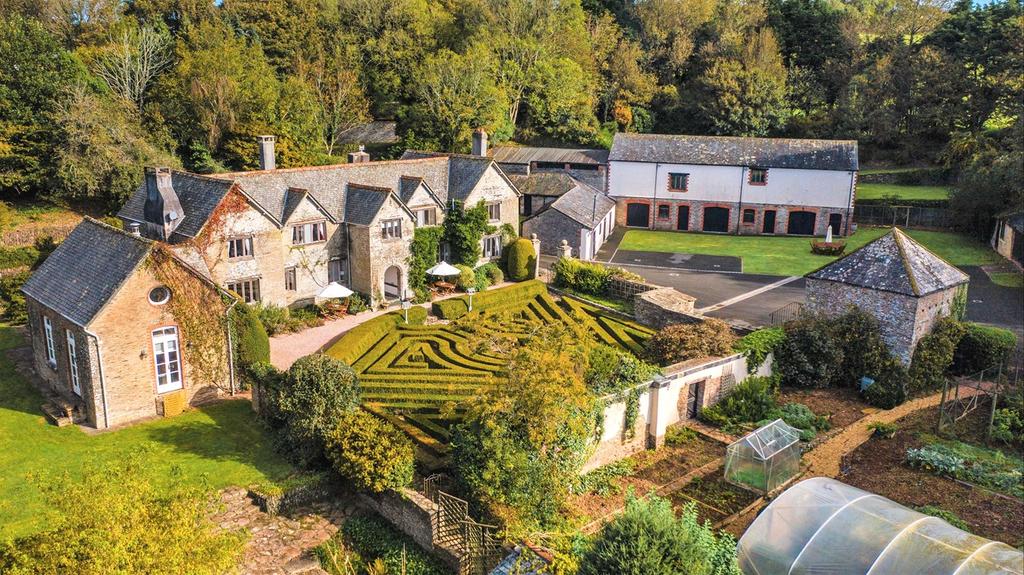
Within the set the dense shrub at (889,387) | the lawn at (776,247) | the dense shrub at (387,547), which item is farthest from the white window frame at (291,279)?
the dense shrub at (889,387)

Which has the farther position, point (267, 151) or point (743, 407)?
point (267, 151)

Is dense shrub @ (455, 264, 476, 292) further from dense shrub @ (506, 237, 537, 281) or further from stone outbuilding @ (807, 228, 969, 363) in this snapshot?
stone outbuilding @ (807, 228, 969, 363)

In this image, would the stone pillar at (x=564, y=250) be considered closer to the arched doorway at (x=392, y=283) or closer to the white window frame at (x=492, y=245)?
the white window frame at (x=492, y=245)

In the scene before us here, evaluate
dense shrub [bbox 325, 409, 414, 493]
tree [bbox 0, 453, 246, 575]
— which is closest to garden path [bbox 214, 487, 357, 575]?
dense shrub [bbox 325, 409, 414, 493]

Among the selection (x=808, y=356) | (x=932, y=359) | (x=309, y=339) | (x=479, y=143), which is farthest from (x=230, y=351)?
(x=932, y=359)

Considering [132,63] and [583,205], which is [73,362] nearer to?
[583,205]
